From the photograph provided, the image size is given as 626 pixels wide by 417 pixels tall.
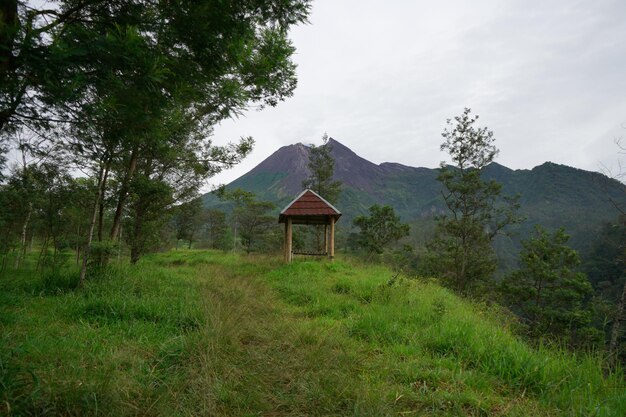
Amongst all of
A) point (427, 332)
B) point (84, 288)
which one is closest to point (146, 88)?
point (84, 288)

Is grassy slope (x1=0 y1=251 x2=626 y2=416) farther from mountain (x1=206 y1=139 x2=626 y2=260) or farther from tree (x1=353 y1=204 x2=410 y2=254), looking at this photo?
mountain (x1=206 y1=139 x2=626 y2=260)

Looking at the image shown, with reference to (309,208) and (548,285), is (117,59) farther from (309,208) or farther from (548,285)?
(548,285)

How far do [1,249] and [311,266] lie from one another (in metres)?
11.2

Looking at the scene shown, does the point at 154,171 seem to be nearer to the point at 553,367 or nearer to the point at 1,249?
the point at 1,249

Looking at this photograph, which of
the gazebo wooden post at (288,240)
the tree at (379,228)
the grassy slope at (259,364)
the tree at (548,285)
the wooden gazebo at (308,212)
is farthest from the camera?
the tree at (379,228)

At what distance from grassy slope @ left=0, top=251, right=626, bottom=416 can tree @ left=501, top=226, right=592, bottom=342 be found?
19.3 metres

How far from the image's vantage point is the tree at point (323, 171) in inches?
1050

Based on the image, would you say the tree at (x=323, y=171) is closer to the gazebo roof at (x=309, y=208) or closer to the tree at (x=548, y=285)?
the gazebo roof at (x=309, y=208)

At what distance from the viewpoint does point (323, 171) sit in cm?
2670

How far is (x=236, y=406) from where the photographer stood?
2.38 metres

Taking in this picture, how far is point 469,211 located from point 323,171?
12613 millimetres

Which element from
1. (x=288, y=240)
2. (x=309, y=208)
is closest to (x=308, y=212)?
(x=309, y=208)

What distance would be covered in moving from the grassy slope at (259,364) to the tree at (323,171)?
21.9m

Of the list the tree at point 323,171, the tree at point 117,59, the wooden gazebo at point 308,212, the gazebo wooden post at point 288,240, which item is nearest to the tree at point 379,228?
the tree at point 323,171
